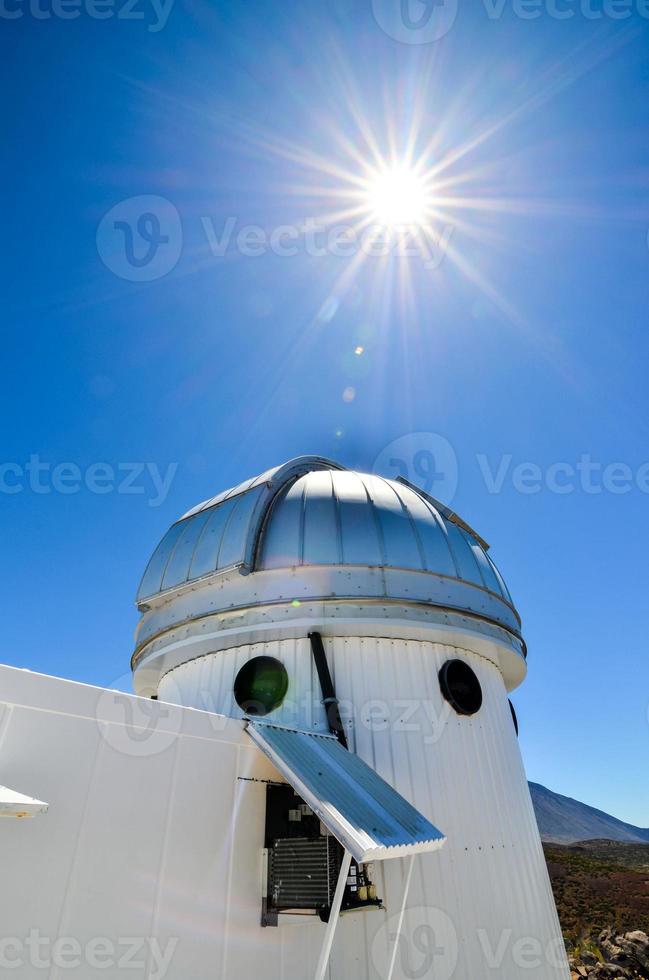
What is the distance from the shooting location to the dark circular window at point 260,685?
237 inches

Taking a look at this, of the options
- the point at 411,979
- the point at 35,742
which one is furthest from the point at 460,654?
the point at 35,742

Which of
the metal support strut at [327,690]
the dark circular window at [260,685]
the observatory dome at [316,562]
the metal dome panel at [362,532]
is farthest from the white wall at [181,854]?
the metal dome panel at [362,532]

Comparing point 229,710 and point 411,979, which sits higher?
point 229,710

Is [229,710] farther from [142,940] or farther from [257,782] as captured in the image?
[142,940]

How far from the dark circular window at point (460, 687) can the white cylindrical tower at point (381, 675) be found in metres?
0.02

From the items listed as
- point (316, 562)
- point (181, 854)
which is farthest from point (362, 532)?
point (181, 854)

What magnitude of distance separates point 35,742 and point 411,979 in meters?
4.32

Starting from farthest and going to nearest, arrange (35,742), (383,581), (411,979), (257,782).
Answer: (383,581), (411,979), (257,782), (35,742)

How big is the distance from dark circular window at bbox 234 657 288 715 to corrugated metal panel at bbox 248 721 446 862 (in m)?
1.14

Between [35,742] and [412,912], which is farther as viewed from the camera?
[412,912]

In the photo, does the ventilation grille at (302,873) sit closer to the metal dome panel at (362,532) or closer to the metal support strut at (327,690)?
the metal support strut at (327,690)

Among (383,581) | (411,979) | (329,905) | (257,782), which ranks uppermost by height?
(383,581)

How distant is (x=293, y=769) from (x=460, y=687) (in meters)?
3.20

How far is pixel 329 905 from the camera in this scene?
4.01 m
